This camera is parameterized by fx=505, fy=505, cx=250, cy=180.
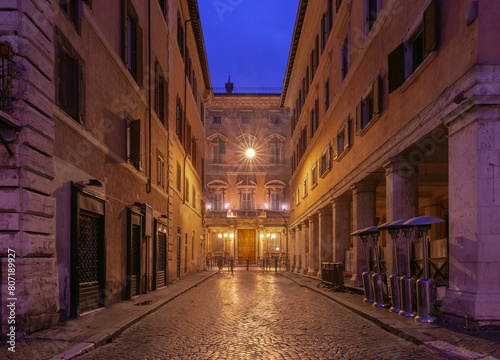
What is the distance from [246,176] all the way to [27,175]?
46477 millimetres

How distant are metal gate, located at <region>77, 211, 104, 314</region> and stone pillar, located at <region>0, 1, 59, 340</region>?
1813 millimetres

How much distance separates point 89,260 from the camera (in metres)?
11.4

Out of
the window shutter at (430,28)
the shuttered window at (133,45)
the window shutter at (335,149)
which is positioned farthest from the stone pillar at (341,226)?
the window shutter at (430,28)

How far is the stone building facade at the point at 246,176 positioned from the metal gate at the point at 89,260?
40971mm

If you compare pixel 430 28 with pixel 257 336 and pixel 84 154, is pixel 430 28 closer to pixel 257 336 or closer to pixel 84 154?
pixel 257 336

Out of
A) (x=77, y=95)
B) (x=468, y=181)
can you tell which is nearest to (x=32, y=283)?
(x=77, y=95)

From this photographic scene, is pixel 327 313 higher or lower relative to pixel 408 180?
lower

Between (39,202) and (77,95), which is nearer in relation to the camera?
(39,202)

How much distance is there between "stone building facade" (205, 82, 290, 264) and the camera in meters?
53.9

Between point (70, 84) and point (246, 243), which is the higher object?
point (70, 84)

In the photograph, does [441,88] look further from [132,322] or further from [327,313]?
[132,322]

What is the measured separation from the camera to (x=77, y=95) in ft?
34.5

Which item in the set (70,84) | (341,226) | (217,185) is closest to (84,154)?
(70,84)

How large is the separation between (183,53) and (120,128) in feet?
44.6
